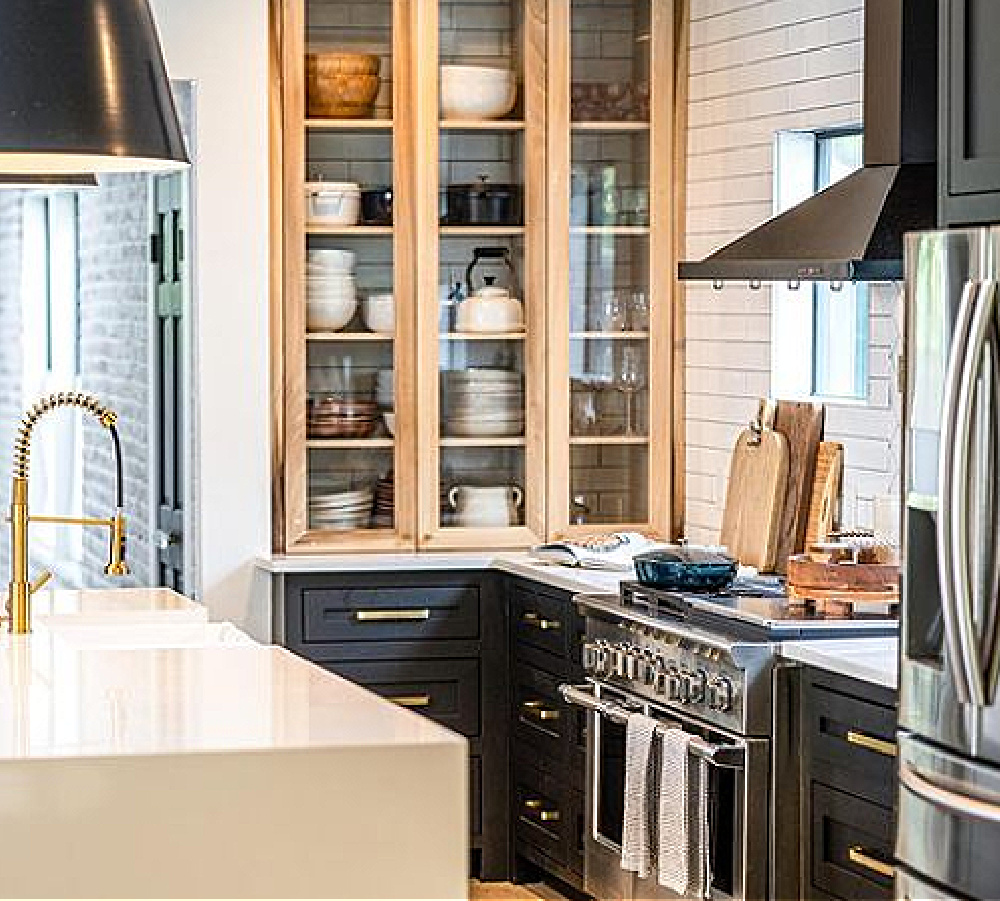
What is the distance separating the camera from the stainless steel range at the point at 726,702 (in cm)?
484

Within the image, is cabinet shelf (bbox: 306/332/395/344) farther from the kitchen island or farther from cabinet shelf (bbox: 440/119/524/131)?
the kitchen island

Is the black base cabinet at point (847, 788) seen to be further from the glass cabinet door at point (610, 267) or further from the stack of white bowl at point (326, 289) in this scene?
the stack of white bowl at point (326, 289)

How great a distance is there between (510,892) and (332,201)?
210cm

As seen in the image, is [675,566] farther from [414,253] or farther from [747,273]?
[414,253]

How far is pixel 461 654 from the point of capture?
6.56 metres

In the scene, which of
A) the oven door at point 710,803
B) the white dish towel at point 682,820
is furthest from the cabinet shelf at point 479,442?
the white dish towel at point 682,820

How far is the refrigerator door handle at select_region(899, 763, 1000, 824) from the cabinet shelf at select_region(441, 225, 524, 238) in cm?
327

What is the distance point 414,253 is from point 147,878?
12.5ft

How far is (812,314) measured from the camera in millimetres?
6266

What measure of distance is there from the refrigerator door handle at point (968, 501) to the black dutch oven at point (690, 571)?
1912 millimetres

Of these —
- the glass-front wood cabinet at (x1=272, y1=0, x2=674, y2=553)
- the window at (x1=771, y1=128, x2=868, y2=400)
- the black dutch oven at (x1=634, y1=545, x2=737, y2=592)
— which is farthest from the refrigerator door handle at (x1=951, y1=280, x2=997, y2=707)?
the glass-front wood cabinet at (x1=272, y1=0, x2=674, y2=553)

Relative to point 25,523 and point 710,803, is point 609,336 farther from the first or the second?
point 25,523

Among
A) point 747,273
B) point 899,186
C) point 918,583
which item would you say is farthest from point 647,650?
point 918,583

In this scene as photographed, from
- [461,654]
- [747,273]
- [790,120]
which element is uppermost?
[790,120]
